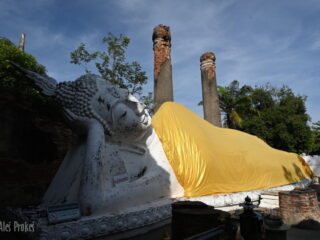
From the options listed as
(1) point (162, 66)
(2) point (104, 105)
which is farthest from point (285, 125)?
(2) point (104, 105)

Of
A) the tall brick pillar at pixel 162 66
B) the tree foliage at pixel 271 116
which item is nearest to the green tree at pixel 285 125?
the tree foliage at pixel 271 116

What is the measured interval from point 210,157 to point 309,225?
5.43ft

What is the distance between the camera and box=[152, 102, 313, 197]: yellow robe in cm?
376

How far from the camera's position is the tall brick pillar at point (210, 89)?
934 centimetres

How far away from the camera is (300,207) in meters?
3.60

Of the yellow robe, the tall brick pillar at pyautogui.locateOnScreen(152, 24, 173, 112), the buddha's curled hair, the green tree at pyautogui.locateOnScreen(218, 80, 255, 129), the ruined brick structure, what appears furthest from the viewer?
the green tree at pyautogui.locateOnScreen(218, 80, 255, 129)

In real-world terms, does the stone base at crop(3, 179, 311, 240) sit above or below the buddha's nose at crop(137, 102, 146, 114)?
below

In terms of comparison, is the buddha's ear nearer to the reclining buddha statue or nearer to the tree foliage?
the reclining buddha statue

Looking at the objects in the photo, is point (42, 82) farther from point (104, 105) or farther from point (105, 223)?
point (105, 223)

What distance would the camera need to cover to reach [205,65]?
981 centimetres

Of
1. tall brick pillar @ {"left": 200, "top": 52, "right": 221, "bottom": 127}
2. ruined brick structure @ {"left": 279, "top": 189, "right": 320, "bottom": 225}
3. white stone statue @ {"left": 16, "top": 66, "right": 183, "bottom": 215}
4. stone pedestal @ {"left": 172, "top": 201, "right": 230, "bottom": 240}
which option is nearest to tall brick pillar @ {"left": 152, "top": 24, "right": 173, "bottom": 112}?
tall brick pillar @ {"left": 200, "top": 52, "right": 221, "bottom": 127}

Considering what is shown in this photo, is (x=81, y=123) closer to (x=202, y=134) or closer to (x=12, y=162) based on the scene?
(x=202, y=134)

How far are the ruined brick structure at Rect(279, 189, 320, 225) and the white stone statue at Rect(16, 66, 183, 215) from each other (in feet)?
5.41

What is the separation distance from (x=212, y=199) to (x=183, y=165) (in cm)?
68
